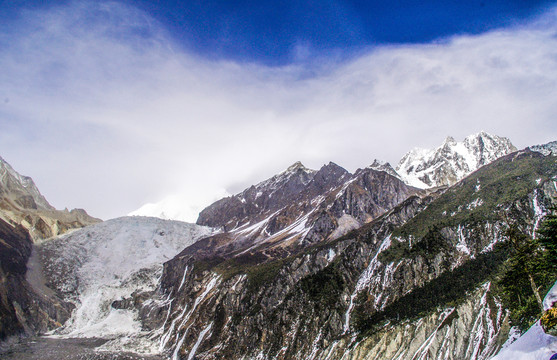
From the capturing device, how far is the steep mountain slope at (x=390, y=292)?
87750 mm

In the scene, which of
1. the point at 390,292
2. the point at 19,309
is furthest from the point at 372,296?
the point at 19,309

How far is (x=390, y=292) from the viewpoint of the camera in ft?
380

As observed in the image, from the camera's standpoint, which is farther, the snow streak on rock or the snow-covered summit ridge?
the snow-covered summit ridge

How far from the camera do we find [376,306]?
11494 cm

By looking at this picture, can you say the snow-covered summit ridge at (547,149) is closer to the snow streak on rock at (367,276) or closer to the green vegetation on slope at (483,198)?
the green vegetation on slope at (483,198)

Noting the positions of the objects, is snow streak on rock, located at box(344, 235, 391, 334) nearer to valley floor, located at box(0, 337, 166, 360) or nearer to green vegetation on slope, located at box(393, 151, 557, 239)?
green vegetation on slope, located at box(393, 151, 557, 239)

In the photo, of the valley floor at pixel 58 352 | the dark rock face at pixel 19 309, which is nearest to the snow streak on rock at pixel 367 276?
the valley floor at pixel 58 352

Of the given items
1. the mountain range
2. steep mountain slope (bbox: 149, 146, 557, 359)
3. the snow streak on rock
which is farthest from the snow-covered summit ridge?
the snow streak on rock

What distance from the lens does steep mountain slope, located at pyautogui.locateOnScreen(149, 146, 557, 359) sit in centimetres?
8775

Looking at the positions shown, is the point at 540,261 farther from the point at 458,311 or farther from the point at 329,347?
the point at 329,347

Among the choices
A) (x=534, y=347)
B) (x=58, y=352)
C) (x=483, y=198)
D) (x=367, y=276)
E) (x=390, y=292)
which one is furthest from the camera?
(x=58, y=352)

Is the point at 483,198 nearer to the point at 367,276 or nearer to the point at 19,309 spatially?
the point at 367,276

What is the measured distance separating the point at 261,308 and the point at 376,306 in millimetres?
43476

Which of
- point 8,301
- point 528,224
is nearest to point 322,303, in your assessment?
point 528,224
